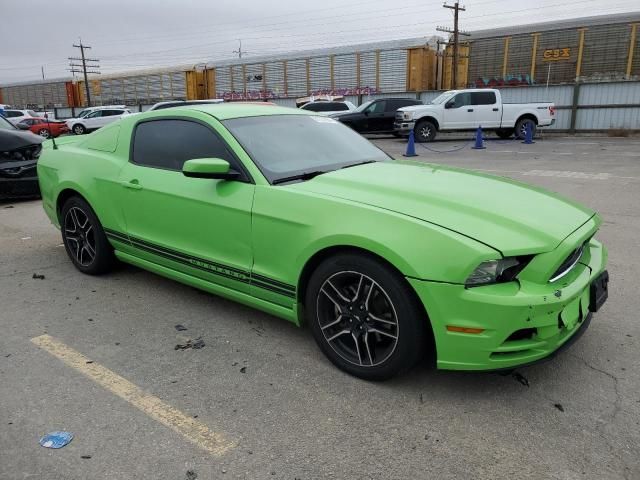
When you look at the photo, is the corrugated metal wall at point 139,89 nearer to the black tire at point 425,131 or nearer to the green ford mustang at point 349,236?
the black tire at point 425,131

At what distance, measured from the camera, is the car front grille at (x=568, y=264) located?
2727 mm

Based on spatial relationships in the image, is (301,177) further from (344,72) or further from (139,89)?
(139,89)

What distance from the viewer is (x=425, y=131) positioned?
19906mm

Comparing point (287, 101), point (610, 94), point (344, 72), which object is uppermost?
point (344, 72)

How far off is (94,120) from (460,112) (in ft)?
65.0

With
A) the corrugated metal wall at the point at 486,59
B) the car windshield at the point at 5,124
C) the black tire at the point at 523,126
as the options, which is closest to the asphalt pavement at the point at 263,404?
the car windshield at the point at 5,124

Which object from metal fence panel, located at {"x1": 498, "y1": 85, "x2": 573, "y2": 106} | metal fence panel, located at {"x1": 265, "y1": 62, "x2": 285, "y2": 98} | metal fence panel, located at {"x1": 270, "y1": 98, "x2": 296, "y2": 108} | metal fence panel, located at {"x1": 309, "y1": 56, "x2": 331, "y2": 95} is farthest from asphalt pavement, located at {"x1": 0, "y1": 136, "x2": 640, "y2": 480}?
metal fence panel, located at {"x1": 265, "y1": 62, "x2": 285, "y2": 98}

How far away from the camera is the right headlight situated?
8.32 ft

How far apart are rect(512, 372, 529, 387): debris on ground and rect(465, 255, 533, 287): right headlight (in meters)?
0.70

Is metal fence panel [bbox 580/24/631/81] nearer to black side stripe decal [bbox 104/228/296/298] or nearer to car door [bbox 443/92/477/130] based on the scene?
car door [bbox 443/92/477/130]

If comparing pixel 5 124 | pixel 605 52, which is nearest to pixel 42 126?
pixel 5 124

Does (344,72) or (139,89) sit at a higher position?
(344,72)

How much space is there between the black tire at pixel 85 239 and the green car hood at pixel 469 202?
7.21ft

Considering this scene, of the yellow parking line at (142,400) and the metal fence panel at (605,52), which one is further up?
the metal fence panel at (605,52)
